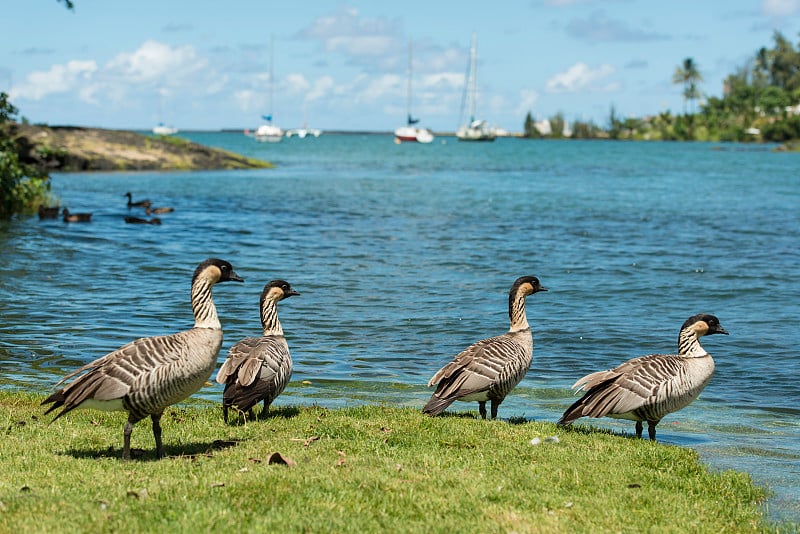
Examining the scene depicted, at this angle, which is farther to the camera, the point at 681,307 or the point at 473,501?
the point at 681,307

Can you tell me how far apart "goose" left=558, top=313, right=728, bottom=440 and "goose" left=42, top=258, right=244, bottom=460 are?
4098mm

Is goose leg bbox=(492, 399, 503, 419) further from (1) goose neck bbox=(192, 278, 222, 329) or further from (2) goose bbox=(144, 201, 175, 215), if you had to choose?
(2) goose bbox=(144, 201, 175, 215)

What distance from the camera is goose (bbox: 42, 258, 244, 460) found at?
28.7ft

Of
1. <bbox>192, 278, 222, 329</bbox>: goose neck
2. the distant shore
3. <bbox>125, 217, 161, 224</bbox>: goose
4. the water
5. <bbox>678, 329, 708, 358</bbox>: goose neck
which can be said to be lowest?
the water

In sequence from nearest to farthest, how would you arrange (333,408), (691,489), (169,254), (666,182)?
(691,489) < (333,408) < (169,254) < (666,182)

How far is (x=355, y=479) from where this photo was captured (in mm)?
8141

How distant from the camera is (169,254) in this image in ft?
104

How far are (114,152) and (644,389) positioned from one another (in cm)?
5831

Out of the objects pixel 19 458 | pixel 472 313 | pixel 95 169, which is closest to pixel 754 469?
pixel 19 458

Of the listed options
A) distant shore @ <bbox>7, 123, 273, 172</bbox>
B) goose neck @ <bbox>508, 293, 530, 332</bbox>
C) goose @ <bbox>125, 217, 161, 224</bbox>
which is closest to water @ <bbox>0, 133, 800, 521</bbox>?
goose @ <bbox>125, 217, 161, 224</bbox>

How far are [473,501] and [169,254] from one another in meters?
25.6

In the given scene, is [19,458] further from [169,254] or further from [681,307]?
[169,254]

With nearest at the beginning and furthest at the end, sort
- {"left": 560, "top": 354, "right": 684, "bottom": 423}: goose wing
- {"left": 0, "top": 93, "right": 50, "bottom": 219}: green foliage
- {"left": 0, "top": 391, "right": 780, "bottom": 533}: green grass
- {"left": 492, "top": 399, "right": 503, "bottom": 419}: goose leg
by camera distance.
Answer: {"left": 0, "top": 391, "right": 780, "bottom": 533}: green grass, {"left": 560, "top": 354, "right": 684, "bottom": 423}: goose wing, {"left": 492, "top": 399, "right": 503, "bottom": 419}: goose leg, {"left": 0, "top": 93, "right": 50, "bottom": 219}: green foliage

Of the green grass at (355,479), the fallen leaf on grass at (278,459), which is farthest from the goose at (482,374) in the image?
the fallen leaf on grass at (278,459)
